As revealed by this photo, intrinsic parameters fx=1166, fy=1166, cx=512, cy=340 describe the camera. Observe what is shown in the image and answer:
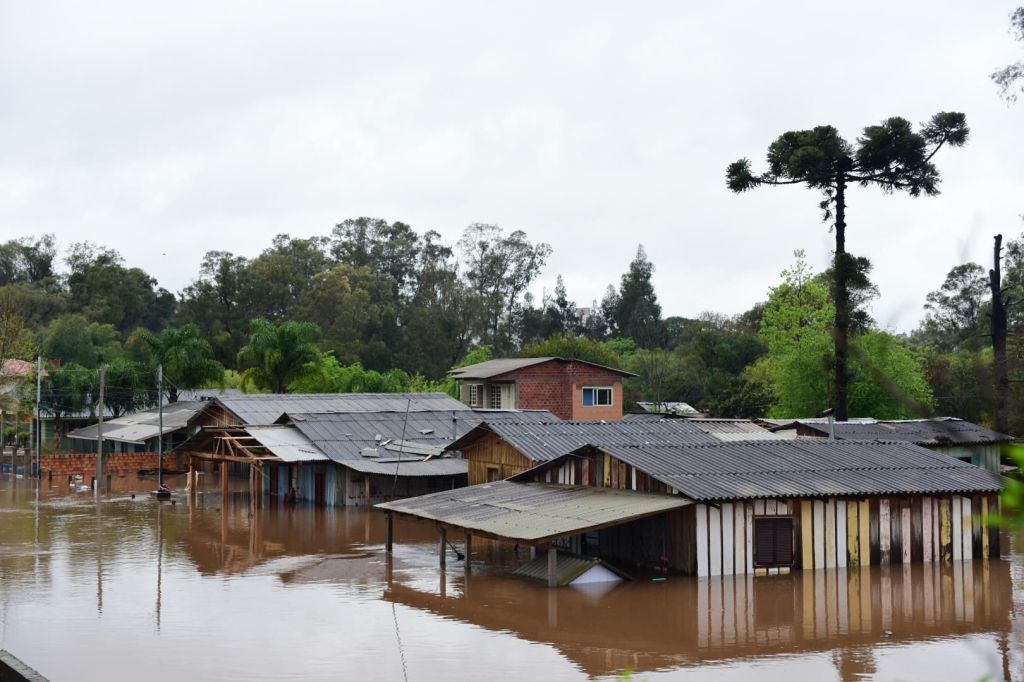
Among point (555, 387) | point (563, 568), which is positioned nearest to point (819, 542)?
point (563, 568)

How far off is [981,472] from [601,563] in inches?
392

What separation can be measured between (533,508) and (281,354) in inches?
1403

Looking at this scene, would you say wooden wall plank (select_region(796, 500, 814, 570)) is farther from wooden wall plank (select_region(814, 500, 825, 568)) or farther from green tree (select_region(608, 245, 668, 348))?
Result: green tree (select_region(608, 245, 668, 348))

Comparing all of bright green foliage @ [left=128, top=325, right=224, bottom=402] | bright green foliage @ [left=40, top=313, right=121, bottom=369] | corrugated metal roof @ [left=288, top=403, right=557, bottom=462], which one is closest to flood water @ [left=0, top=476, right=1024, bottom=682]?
corrugated metal roof @ [left=288, top=403, right=557, bottom=462]

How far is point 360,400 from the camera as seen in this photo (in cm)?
5106

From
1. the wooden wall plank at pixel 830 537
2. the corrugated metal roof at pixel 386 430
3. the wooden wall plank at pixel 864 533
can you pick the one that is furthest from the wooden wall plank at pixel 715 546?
the corrugated metal roof at pixel 386 430

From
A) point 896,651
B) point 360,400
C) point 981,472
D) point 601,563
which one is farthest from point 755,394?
point 896,651

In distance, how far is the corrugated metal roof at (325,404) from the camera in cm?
4784

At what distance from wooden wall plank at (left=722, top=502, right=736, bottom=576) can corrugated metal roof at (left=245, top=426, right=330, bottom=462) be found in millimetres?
18719

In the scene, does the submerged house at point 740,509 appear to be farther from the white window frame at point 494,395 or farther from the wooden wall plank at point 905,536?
the white window frame at point 494,395

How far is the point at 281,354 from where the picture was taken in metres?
59.1

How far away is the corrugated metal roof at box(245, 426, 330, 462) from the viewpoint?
39.9 meters

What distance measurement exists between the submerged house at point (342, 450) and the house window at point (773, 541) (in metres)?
16.3

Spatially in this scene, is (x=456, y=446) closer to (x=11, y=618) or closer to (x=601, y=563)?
(x=601, y=563)
